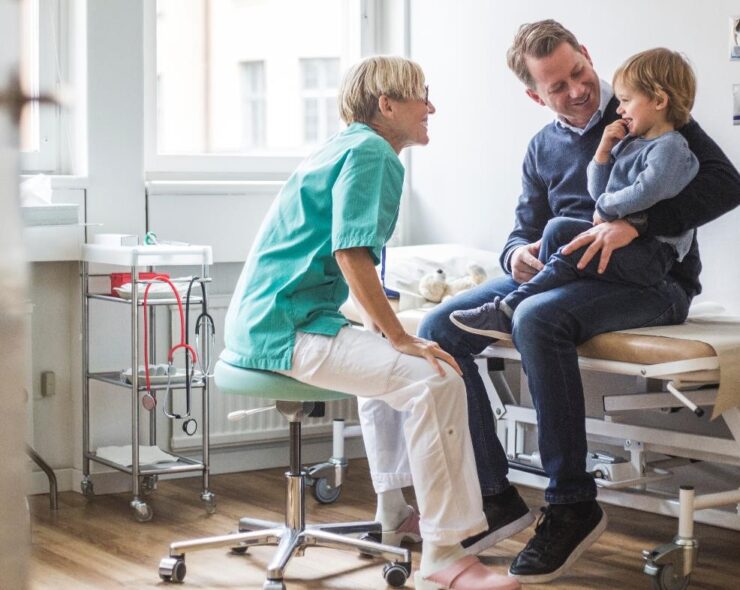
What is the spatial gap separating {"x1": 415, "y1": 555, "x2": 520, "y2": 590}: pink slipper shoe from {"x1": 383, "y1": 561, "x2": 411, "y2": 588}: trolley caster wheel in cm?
19

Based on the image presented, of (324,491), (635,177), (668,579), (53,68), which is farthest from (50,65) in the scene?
(668,579)

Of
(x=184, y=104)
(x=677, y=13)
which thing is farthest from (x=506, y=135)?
(x=184, y=104)

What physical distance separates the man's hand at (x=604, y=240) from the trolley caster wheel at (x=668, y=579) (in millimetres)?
659

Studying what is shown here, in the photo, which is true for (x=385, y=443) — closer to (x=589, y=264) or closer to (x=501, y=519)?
(x=501, y=519)

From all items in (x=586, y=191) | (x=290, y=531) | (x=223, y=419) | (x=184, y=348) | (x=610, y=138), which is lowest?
(x=290, y=531)

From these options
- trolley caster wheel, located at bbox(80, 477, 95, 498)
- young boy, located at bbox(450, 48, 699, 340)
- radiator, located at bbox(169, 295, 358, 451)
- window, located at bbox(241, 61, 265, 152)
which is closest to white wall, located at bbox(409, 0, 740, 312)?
young boy, located at bbox(450, 48, 699, 340)

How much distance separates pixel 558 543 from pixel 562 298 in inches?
21.1

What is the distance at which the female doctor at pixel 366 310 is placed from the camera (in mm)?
2201

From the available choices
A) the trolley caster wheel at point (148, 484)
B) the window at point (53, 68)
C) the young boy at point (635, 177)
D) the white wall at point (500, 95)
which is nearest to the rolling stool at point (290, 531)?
the young boy at point (635, 177)

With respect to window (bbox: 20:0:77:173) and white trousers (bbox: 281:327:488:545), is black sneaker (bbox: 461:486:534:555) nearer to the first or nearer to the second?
white trousers (bbox: 281:327:488:545)

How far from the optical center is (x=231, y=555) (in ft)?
8.89

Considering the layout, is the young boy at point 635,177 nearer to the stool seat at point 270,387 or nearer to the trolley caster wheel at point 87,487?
the stool seat at point 270,387

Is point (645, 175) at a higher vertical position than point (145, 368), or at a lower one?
higher

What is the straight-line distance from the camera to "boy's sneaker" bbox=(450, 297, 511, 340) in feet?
8.51
